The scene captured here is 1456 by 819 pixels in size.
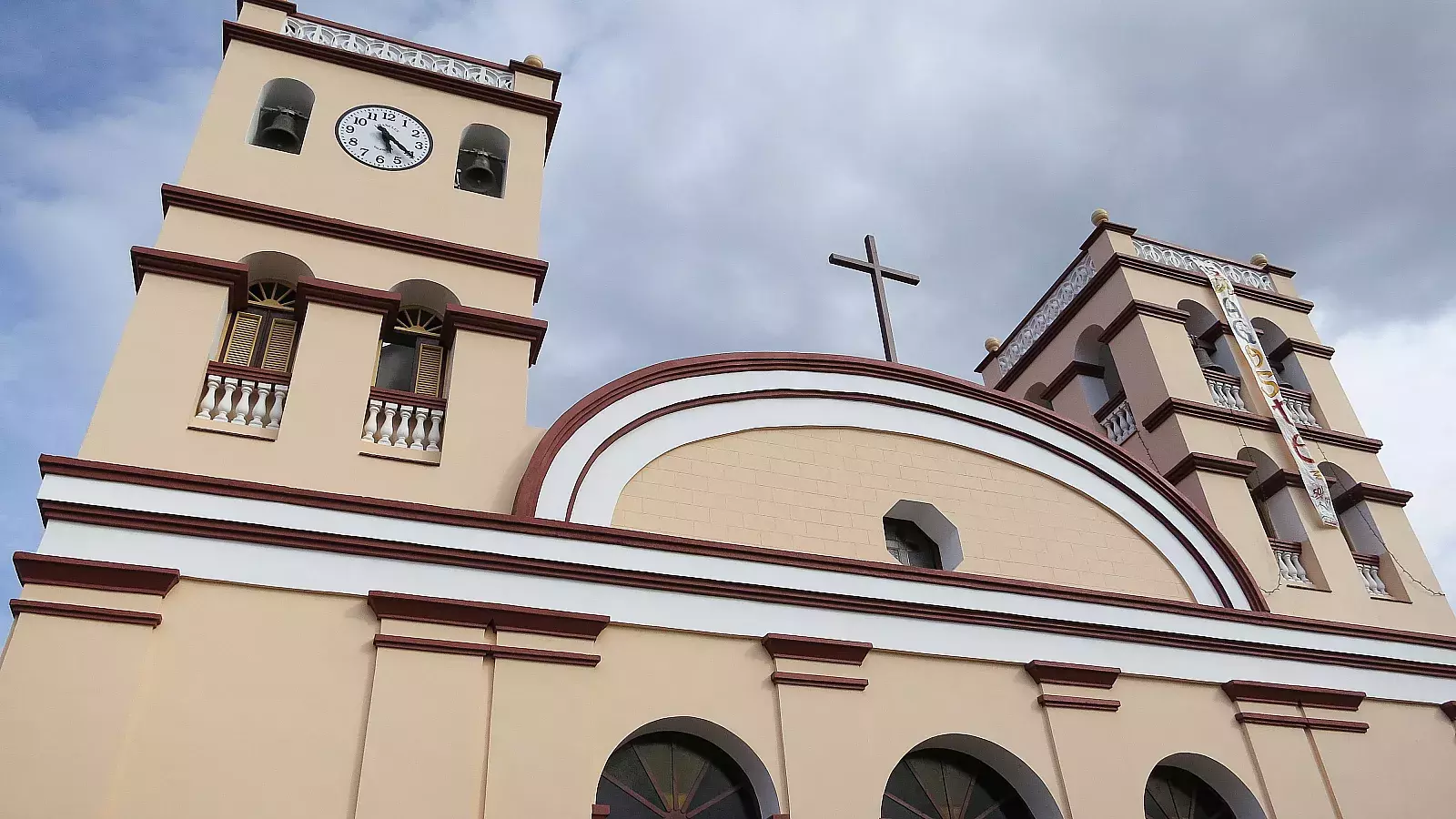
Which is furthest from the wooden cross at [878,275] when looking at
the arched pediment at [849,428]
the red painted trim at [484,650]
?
the red painted trim at [484,650]

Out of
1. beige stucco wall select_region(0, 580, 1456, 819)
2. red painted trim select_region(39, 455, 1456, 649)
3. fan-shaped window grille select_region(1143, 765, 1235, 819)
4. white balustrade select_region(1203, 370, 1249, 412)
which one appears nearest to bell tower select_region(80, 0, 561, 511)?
red painted trim select_region(39, 455, 1456, 649)

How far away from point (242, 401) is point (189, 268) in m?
1.31

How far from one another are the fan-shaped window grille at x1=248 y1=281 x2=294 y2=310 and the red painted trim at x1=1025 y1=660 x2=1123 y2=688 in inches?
284

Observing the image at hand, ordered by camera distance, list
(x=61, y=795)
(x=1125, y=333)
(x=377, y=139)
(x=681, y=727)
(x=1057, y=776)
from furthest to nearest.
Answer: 1. (x=1125, y=333)
2. (x=377, y=139)
3. (x=1057, y=776)
4. (x=681, y=727)
5. (x=61, y=795)

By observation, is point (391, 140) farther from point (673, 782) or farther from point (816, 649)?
point (673, 782)

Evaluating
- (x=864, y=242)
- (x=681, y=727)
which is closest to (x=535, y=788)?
(x=681, y=727)

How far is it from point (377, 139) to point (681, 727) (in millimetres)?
6427

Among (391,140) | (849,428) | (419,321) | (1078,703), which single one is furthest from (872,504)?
(391,140)

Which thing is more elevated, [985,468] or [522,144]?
[522,144]

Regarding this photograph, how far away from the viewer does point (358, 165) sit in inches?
408

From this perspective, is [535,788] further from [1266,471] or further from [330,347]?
[1266,471]

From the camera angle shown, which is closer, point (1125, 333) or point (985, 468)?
point (985, 468)

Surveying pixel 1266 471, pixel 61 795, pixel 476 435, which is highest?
pixel 1266 471

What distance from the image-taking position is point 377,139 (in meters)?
10.7
